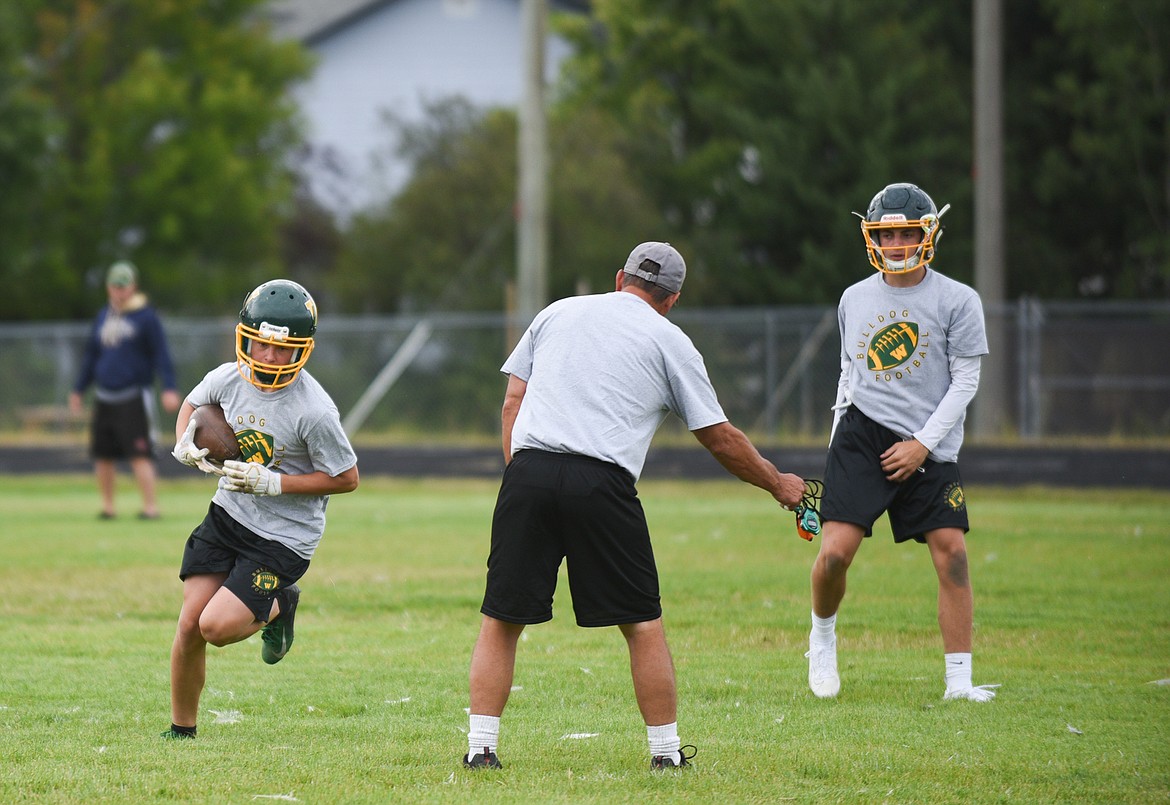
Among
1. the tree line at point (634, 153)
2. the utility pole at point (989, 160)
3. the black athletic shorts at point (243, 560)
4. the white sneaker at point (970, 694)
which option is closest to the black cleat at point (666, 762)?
the black athletic shorts at point (243, 560)

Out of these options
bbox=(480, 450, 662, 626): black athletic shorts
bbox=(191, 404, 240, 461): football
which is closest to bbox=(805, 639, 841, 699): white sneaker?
bbox=(480, 450, 662, 626): black athletic shorts

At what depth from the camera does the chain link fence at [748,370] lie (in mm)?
20766

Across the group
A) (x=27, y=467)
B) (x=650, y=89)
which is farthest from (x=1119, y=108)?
(x=27, y=467)

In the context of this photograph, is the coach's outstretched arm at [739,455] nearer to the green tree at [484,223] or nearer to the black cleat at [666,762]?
the black cleat at [666,762]

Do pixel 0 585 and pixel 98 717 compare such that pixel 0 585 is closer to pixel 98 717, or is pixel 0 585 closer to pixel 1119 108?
pixel 98 717

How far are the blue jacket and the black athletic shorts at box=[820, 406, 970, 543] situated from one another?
9279 millimetres

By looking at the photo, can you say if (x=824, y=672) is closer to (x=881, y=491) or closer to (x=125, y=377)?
(x=881, y=491)

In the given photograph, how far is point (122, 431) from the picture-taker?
48.2ft

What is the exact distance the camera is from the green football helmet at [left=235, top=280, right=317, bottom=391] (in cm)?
580

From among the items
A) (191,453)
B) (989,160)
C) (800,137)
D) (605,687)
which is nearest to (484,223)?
(800,137)

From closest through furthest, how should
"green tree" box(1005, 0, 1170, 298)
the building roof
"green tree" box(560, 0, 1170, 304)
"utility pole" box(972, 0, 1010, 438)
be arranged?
"utility pole" box(972, 0, 1010, 438) < "green tree" box(1005, 0, 1170, 298) < "green tree" box(560, 0, 1170, 304) < the building roof

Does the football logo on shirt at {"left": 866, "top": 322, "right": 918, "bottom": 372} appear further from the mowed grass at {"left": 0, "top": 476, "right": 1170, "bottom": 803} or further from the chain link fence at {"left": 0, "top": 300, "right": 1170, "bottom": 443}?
the chain link fence at {"left": 0, "top": 300, "right": 1170, "bottom": 443}

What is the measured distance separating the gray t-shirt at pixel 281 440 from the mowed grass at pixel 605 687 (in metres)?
0.84

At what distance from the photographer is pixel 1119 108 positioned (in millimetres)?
24328
